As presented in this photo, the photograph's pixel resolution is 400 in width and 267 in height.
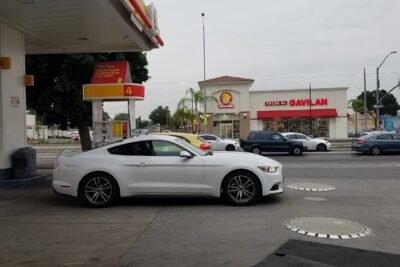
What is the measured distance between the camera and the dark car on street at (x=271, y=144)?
27.9 meters

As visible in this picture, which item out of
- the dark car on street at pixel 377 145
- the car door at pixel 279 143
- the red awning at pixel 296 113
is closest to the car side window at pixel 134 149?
the car door at pixel 279 143

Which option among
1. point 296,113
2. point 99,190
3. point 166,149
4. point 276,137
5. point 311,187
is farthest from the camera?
point 296,113

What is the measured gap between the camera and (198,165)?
911 cm

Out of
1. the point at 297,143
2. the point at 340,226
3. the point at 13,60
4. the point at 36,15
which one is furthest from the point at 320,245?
the point at 297,143

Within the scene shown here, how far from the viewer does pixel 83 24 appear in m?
12.4

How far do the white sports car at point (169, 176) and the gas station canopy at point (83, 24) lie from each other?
356 cm

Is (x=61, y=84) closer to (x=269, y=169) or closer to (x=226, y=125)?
(x=269, y=169)

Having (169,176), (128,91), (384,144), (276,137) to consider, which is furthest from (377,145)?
(169,176)

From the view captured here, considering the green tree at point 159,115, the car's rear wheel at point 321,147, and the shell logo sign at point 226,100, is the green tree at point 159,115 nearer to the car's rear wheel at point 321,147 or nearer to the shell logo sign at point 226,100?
the shell logo sign at point 226,100

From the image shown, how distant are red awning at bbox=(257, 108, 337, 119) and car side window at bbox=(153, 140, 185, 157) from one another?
43.1 m

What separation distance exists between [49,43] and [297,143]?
17.1 meters

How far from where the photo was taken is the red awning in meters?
51.3

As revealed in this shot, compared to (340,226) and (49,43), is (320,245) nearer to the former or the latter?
(340,226)

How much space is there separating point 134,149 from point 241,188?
2.29 m
